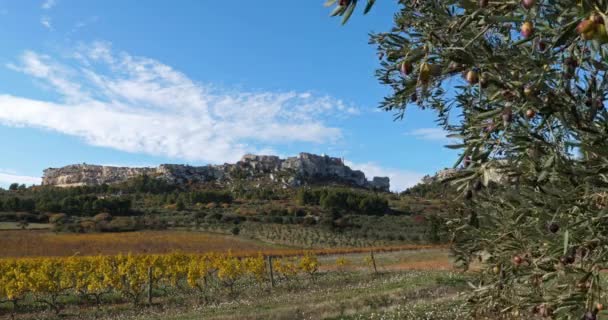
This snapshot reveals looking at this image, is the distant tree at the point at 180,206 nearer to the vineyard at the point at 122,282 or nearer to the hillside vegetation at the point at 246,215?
the hillside vegetation at the point at 246,215

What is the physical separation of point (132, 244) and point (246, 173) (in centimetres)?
8453

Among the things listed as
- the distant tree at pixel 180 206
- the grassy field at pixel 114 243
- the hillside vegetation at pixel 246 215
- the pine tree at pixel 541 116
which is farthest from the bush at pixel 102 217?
the pine tree at pixel 541 116

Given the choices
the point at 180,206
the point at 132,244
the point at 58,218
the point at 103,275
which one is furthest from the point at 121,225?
the point at 103,275

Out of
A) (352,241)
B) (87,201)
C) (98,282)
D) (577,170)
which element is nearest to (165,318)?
(98,282)

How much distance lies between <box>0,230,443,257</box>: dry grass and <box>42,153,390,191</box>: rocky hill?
65371 mm

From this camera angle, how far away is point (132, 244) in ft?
171

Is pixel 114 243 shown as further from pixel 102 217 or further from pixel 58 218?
pixel 58 218

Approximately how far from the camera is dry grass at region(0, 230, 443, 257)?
47750 millimetres

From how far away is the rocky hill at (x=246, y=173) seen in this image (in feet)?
430

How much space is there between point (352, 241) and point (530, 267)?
59.5m

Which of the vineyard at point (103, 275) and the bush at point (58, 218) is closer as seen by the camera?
the vineyard at point (103, 275)

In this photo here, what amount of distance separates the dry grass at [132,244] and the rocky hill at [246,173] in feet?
214

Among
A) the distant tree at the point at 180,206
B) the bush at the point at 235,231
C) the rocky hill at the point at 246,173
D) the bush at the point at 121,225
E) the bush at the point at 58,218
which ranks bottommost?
the bush at the point at 235,231

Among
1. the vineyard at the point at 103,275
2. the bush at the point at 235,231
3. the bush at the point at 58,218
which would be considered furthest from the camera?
the bush at the point at 58,218
